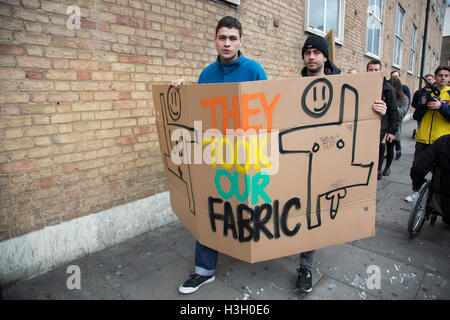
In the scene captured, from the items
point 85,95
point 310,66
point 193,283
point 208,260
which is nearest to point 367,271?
point 208,260

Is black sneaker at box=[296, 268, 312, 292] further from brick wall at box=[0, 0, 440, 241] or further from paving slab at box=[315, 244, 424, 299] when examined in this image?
brick wall at box=[0, 0, 440, 241]

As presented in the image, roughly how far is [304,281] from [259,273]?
40cm

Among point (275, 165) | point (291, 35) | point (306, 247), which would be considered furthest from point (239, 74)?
point (291, 35)

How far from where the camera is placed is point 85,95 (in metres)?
2.56

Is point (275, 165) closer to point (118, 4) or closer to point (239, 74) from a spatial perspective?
point (239, 74)

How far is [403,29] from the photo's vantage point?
12039mm

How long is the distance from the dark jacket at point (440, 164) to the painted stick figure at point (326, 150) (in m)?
1.33

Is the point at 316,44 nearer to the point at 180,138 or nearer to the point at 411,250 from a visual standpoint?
the point at 180,138

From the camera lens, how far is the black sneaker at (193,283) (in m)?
2.15

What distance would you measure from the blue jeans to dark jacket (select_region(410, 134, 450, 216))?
149 centimetres

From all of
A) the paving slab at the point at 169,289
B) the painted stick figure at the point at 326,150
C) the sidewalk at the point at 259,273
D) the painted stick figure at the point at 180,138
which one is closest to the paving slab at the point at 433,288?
the sidewalk at the point at 259,273

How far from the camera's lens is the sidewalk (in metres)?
2.14

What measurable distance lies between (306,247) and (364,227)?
0.44 m

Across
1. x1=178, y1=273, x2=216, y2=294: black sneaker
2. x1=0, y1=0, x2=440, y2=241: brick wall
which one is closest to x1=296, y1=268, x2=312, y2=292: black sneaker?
x1=178, y1=273, x2=216, y2=294: black sneaker
